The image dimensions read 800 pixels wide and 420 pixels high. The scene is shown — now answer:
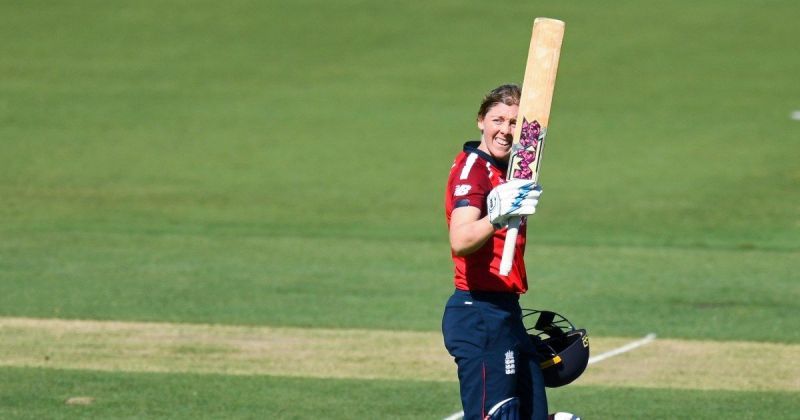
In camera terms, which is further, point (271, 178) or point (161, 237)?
point (271, 178)

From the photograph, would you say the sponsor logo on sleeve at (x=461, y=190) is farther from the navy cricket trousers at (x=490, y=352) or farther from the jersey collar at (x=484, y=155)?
the navy cricket trousers at (x=490, y=352)

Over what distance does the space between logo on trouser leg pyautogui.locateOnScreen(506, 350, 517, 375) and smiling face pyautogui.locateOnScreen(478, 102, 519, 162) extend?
105 centimetres

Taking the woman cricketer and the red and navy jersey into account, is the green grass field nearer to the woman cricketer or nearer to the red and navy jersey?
the woman cricketer

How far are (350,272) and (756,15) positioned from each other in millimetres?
24240

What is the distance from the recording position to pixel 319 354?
38.6 feet

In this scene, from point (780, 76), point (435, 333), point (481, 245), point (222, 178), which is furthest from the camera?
point (780, 76)

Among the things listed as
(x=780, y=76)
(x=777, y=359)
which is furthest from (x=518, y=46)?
(x=777, y=359)

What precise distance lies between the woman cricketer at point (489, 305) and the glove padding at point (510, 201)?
7.4 inches

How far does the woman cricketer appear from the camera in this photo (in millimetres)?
6676

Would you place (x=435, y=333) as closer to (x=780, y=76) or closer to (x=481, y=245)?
(x=481, y=245)

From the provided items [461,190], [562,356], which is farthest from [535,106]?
[562,356]

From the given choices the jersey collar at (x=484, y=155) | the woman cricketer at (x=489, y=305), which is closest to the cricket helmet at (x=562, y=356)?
the woman cricketer at (x=489, y=305)

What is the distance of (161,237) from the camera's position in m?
18.5

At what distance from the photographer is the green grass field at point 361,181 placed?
10969 millimetres
